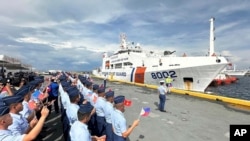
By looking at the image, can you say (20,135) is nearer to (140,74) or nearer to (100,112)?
(100,112)

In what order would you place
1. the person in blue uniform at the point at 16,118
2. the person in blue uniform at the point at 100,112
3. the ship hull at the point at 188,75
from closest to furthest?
the person in blue uniform at the point at 16,118, the person in blue uniform at the point at 100,112, the ship hull at the point at 188,75

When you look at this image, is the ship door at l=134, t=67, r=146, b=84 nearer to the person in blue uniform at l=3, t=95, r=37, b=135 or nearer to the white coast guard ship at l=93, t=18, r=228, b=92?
the white coast guard ship at l=93, t=18, r=228, b=92

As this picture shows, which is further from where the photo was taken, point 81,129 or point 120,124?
point 120,124

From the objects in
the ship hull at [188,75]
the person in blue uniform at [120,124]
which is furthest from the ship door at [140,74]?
the person in blue uniform at [120,124]

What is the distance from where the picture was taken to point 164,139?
779cm

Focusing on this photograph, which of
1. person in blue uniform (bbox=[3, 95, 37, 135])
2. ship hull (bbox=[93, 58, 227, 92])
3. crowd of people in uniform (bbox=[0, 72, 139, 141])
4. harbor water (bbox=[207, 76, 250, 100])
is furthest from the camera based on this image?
harbor water (bbox=[207, 76, 250, 100])

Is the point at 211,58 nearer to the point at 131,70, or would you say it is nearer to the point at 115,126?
the point at 131,70

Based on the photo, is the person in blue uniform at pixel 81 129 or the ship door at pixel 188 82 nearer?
the person in blue uniform at pixel 81 129

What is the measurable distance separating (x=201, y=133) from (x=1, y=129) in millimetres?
6895

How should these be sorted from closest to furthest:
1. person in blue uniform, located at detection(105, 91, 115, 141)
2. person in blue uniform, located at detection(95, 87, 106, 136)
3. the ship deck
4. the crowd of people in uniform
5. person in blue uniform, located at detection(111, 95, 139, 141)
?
1. the crowd of people in uniform
2. person in blue uniform, located at detection(111, 95, 139, 141)
3. person in blue uniform, located at detection(105, 91, 115, 141)
4. person in blue uniform, located at detection(95, 87, 106, 136)
5. the ship deck

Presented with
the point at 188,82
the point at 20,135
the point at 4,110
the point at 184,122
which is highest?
the point at 4,110

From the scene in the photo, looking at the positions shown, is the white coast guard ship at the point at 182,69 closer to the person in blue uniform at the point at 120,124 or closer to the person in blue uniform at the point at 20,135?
the person in blue uniform at the point at 120,124

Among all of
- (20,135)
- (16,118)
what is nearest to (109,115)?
(16,118)

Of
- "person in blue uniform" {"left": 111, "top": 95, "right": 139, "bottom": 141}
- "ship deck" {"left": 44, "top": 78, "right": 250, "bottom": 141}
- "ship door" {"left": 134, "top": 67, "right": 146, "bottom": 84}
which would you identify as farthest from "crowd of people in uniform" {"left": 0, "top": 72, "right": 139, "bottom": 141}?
"ship door" {"left": 134, "top": 67, "right": 146, "bottom": 84}
